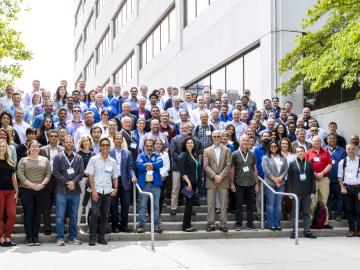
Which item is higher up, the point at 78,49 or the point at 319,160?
the point at 78,49

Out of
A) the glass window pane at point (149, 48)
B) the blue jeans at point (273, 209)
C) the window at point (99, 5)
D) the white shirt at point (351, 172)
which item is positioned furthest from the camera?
the window at point (99, 5)

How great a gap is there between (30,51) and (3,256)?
15107 mm

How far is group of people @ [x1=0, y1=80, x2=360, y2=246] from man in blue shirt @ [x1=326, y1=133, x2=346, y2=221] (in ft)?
0.08

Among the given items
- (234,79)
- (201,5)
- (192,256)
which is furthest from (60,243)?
(201,5)

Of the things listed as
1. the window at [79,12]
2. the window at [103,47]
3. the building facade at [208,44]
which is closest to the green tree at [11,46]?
the building facade at [208,44]

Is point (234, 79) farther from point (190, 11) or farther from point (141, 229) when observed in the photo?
point (141, 229)

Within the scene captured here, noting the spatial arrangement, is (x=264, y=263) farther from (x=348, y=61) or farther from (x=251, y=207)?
(x=348, y=61)

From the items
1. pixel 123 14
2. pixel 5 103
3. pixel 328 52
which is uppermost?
pixel 123 14

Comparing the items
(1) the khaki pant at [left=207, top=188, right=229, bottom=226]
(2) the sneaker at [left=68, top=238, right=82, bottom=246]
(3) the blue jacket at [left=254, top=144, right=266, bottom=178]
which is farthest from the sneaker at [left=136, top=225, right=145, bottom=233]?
(3) the blue jacket at [left=254, top=144, right=266, bottom=178]

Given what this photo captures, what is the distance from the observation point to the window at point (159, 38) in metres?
28.7

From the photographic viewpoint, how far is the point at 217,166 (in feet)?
39.6

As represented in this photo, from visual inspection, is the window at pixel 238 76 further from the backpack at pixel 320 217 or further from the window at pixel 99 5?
the window at pixel 99 5

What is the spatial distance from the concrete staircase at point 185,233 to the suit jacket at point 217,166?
1002 millimetres

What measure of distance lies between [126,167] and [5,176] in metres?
2.51
